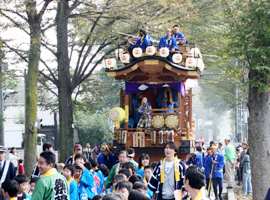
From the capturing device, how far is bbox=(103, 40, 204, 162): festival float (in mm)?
16094

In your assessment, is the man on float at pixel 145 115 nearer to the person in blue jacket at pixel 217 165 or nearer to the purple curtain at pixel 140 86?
the purple curtain at pixel 140 86

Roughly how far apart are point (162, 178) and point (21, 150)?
98.5 feet

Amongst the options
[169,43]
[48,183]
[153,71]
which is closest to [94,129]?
[153,71]

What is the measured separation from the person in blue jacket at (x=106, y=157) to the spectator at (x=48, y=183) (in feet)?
29.0

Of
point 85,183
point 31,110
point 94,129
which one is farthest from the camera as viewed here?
point 94,129

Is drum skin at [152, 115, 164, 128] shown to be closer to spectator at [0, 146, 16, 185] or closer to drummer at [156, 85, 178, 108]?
drummer at [156, 85, 178, 108]

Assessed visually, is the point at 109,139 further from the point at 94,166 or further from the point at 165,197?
the point at 165,197

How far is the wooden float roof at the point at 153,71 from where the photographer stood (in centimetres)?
1612

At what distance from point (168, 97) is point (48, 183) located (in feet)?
38.1

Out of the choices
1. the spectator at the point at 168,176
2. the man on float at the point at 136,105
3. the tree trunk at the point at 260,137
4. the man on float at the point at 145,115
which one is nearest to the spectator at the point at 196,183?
the spectator at the point at 168,176

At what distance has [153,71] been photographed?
1673 cm

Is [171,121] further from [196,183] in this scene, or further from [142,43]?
[196,183]

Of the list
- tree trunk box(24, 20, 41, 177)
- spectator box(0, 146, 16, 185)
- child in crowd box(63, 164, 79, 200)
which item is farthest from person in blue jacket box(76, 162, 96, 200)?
tree trunk box(24, 20, 41, 177)

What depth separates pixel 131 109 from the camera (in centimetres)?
1792
